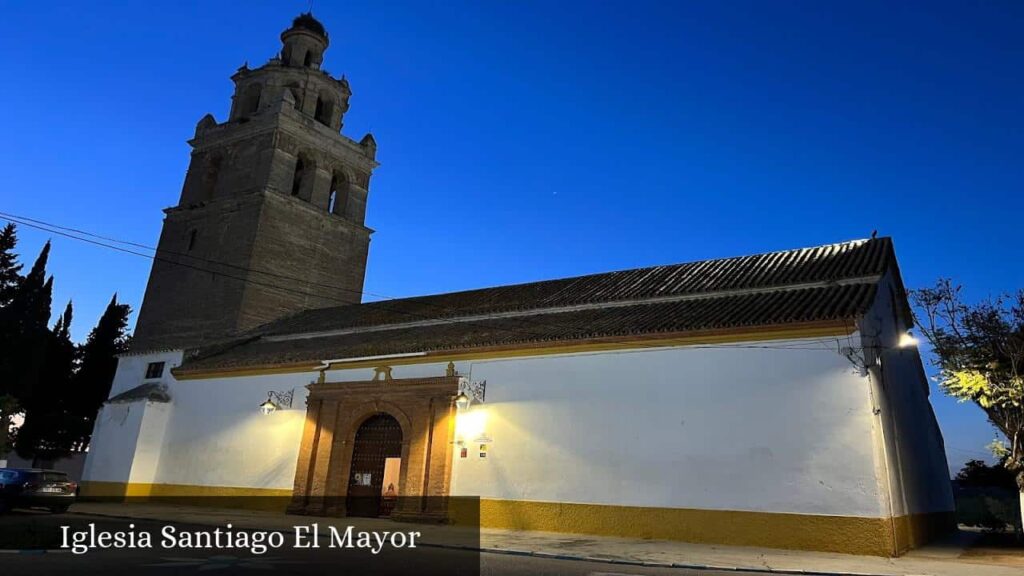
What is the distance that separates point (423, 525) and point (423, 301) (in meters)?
10.4

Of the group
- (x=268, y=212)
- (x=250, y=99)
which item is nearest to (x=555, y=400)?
(x=268, y=212)

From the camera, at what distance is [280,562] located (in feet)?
25.2

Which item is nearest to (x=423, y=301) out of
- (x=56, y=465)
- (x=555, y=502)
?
(x=555, y=502)

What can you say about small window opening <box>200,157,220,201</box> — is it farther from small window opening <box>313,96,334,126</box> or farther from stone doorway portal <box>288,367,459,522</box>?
stone doorway portal <box>288,367,459,522</box>

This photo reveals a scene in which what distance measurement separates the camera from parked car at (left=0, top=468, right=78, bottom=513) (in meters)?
13.5

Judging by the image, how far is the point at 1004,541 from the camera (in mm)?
15000

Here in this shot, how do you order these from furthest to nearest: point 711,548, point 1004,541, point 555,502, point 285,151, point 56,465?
point 56,465
point 285,151
point 1004,541
point 555,502
point 711,548

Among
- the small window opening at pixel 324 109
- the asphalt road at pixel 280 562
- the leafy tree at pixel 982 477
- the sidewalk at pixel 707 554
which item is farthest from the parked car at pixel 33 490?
the leafy tree at pixel 982 477

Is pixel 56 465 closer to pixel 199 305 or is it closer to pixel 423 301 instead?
pixel 199 305

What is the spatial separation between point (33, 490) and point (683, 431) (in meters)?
→ 13.7

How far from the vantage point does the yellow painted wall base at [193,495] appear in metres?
17.2

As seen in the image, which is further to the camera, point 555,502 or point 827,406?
point 555,502

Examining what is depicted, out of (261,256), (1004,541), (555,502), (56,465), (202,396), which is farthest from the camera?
(56,465)

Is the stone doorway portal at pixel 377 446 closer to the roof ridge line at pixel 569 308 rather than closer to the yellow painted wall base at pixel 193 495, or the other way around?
the yellow painted wall base at pixel 193 495
